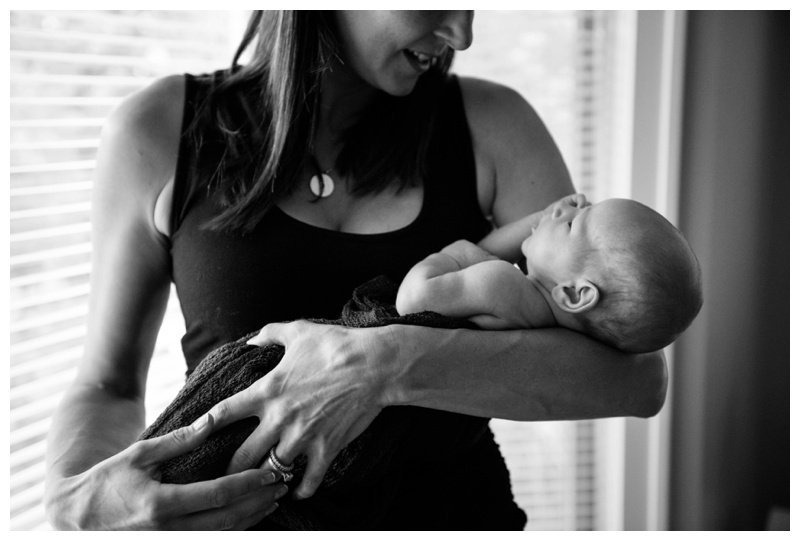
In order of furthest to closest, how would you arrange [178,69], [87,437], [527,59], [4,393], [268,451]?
[527,59]
[178,69]
[4,393]
[87,437]
[268,451]

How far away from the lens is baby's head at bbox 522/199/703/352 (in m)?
1.00

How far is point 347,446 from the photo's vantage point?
3.19 feet

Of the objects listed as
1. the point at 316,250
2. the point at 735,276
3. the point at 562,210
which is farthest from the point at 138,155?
the point at 735,276

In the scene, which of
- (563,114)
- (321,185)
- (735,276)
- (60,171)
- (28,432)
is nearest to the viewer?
(321,185)

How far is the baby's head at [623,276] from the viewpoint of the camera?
1.00 m

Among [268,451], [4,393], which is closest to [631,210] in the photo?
[268,451]

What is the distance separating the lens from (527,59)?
7.45 feet

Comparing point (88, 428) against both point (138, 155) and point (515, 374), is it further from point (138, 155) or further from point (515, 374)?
point (515, 374)

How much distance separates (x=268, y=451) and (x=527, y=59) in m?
1.73

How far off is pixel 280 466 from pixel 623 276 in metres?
0.57

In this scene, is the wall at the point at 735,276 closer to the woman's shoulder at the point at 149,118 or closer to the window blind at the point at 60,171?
the window blind at the point at 60,171

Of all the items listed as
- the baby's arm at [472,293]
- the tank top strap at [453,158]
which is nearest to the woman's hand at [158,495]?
the baby's arm at [472,293]

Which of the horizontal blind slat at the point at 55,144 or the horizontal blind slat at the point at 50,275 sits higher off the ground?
the horizontal blind slat at the point at 55,144

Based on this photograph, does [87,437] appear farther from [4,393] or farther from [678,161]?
[678,161]
